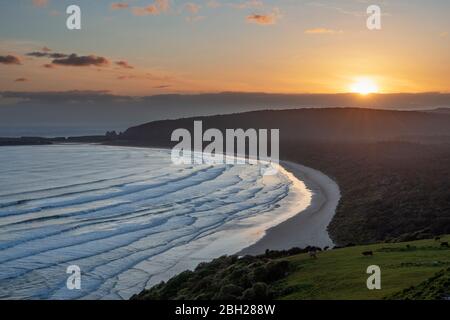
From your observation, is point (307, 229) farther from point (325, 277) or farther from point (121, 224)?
point (325, 277)

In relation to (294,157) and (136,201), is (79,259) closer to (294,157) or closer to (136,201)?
(136,201)

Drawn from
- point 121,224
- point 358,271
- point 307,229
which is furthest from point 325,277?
point 121,224

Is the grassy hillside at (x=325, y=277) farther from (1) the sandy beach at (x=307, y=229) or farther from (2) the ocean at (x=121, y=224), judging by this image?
(1) the sandy beach at (x=307, y=229)

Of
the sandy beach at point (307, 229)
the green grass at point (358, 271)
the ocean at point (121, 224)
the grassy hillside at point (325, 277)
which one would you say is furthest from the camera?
the sandy beach at point (307, 229)

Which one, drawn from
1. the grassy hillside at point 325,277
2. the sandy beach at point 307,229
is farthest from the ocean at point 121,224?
the grassy hillside at point 325,277

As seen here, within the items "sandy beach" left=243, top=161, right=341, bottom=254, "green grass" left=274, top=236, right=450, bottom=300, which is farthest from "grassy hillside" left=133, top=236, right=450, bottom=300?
"sandy beach" left=243, top=161, right=341, bottom=254

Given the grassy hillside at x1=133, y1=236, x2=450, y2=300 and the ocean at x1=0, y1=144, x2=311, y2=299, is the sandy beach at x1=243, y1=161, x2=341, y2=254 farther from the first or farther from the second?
the grassy hillside at x1=133, y1=236, x2=450, y2=300
